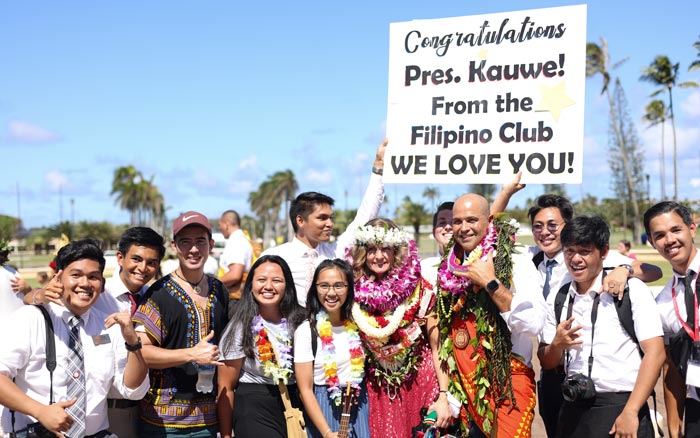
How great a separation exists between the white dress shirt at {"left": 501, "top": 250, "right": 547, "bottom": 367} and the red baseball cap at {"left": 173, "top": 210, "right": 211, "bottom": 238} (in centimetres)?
207

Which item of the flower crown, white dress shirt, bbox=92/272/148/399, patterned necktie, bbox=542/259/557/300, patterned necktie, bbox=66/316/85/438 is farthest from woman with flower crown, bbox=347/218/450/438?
patterned necktie, bbox=66/316/85/438

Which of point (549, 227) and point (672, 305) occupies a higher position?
point (549, 227)

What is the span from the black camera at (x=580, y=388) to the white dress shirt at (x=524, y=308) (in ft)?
1.18

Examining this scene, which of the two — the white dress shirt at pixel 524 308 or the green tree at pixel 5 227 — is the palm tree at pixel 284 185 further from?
the white dress shirt at pixel 524 308

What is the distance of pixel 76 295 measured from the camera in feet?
11.8

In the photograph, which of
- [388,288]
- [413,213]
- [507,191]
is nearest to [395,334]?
[388,288]

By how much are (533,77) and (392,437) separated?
2.88 m

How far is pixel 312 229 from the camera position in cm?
557

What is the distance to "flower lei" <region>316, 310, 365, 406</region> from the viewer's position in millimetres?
4262

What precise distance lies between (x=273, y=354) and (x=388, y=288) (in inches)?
36.3

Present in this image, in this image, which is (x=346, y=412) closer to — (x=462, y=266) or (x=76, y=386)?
(x=462, y=266)

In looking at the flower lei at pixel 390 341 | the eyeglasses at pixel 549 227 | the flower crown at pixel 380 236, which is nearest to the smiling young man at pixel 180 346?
the flower lei at pixel 390 341

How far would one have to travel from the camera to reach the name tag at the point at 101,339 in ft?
12.0

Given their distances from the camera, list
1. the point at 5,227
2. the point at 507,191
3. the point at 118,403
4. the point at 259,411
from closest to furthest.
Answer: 1. the point at 118,403
2. the point at 259,411
3. the point at 507,191
4. the point at 5,227
